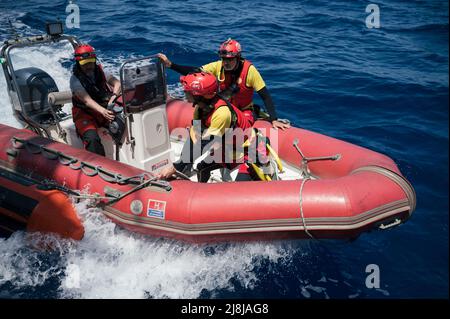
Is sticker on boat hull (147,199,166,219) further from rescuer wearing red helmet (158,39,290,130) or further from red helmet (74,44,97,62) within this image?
red helmet (74,44,97,62)

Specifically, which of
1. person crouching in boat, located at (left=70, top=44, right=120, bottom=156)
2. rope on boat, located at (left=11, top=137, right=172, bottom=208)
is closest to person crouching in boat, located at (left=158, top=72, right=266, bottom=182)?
rope on boat, located at (left=11, top=137, right=172, bottom=208)

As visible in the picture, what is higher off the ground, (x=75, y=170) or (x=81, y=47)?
(x=81, y=47)

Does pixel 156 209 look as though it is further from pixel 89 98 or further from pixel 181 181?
pixel 89 98

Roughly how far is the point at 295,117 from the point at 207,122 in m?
3.07

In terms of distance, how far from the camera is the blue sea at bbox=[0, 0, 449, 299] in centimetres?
346

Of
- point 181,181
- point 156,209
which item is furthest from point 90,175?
point 181,181

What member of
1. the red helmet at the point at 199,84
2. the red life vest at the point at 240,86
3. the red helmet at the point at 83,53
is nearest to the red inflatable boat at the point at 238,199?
the red helmet at the point at 199,84

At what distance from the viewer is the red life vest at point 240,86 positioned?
14.5 ft

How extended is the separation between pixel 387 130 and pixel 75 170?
14.1ft
